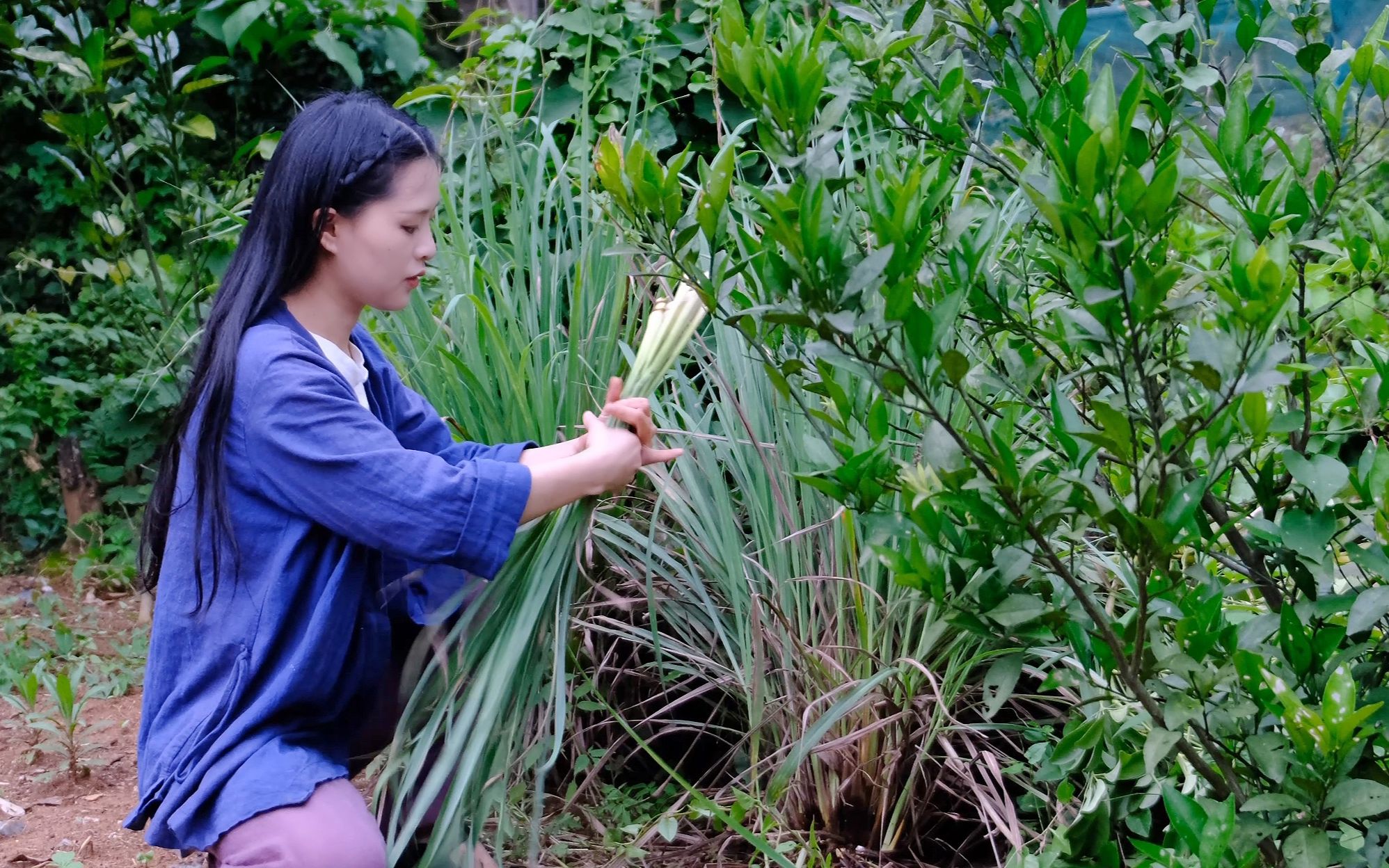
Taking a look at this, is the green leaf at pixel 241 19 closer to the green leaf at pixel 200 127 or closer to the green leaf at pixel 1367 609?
the green leaf at pixel 200 127

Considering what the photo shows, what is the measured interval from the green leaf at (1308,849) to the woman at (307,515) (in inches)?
35.4

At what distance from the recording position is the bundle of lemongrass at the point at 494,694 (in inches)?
62.2

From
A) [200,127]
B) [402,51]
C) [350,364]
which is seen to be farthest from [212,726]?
[402,51]

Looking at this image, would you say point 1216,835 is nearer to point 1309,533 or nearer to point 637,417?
point 1309,533

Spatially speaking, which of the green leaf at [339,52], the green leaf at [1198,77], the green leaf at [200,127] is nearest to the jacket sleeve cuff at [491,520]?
the green leaf at [1198,77]

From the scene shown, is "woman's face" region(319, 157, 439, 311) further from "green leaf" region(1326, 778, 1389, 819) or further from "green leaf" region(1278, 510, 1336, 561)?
"green leaf" region(1326, 778, 1389, 819)

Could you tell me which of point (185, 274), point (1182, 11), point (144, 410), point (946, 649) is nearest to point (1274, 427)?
point (1182, 11)

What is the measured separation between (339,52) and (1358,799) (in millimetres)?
3667

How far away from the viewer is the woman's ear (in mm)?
1653

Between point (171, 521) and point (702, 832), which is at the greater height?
point (171, 521)

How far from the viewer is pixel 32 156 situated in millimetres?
3945

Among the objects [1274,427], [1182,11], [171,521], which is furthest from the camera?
[171,521]

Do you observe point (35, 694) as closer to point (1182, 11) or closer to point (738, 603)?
point (738, 603)

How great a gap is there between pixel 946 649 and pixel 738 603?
33 cm
